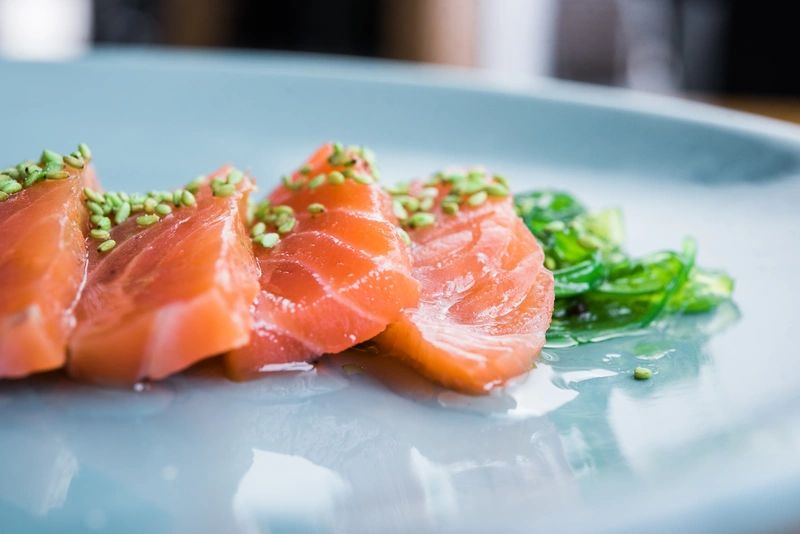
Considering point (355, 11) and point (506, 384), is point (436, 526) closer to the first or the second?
point (506, 384)

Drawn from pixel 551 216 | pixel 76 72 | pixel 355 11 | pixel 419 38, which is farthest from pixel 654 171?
pixel 355 11

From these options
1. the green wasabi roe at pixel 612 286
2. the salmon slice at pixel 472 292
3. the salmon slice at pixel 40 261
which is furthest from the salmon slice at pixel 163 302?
the green wasabi roe at pixel 612 286

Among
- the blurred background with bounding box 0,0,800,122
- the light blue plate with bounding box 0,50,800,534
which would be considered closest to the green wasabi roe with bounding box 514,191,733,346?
the light blue plate with bounding box 0,50,800,534

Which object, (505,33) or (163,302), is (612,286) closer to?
(163,302)

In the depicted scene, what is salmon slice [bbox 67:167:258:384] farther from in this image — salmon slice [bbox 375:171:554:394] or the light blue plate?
salmon slice [bbox 375:171:554:394]

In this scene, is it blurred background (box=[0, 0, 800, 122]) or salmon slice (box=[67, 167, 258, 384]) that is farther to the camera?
blurred background (box=[0, 0, 800, 122])

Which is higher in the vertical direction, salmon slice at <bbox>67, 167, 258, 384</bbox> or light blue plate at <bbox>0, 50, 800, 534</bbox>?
salmon slice at <bbox>67, 167, 258, 384</bbox>

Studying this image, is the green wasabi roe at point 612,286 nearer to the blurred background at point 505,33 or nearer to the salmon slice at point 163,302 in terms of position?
the salmon slice at point 163,302

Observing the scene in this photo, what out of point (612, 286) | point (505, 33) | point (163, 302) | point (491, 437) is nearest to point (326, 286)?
point (163, 302)
